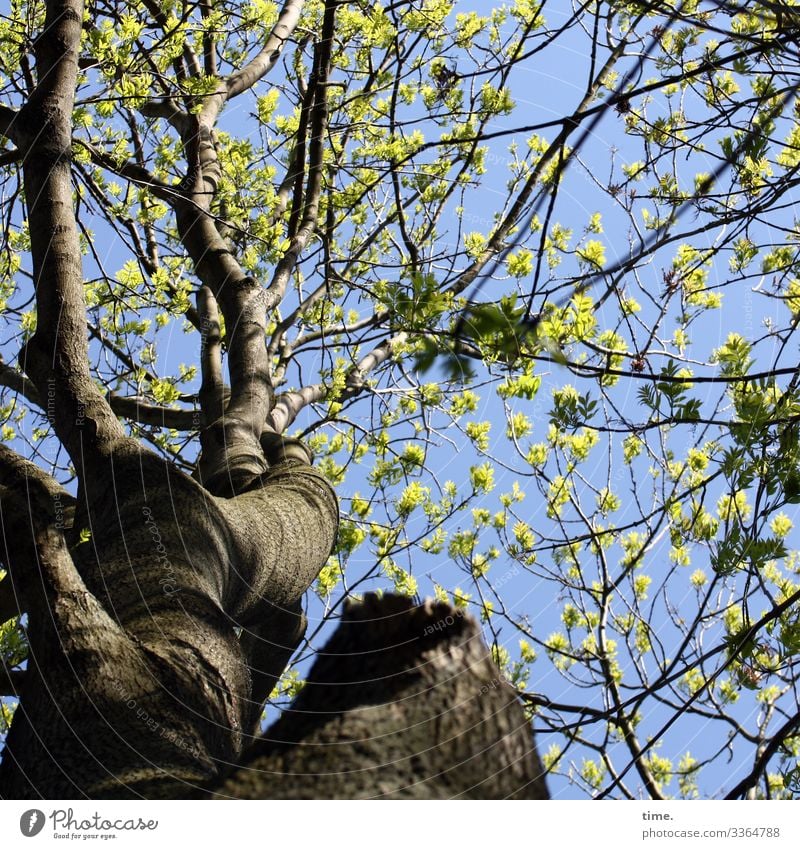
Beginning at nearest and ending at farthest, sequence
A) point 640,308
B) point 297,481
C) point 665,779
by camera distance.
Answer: point 297,481
point 640,308
point 665,779

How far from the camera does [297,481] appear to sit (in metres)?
3.02

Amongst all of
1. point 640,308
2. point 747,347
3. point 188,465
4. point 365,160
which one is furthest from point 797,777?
point 365,160

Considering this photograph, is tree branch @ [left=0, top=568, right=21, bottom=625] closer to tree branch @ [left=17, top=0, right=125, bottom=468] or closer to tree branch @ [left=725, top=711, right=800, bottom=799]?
tree branch @ [left=17, top=0, right=125, bottom=468]

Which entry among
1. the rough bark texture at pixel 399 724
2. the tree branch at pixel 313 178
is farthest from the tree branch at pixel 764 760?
the tree branch at pixel 313 178

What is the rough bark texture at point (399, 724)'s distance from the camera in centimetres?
134

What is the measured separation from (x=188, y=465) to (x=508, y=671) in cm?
234

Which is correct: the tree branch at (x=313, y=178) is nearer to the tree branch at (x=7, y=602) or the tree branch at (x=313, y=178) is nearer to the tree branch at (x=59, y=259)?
the tree branch at (x=59, y=259)

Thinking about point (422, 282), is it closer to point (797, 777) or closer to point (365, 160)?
point (797, 777)

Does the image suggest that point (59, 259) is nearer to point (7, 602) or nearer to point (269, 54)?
point (7, 602)

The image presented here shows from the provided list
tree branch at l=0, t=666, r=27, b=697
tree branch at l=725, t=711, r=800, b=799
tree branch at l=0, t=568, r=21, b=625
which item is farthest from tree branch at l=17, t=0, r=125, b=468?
tree branch at l=725, t=711, r=800, b=799
